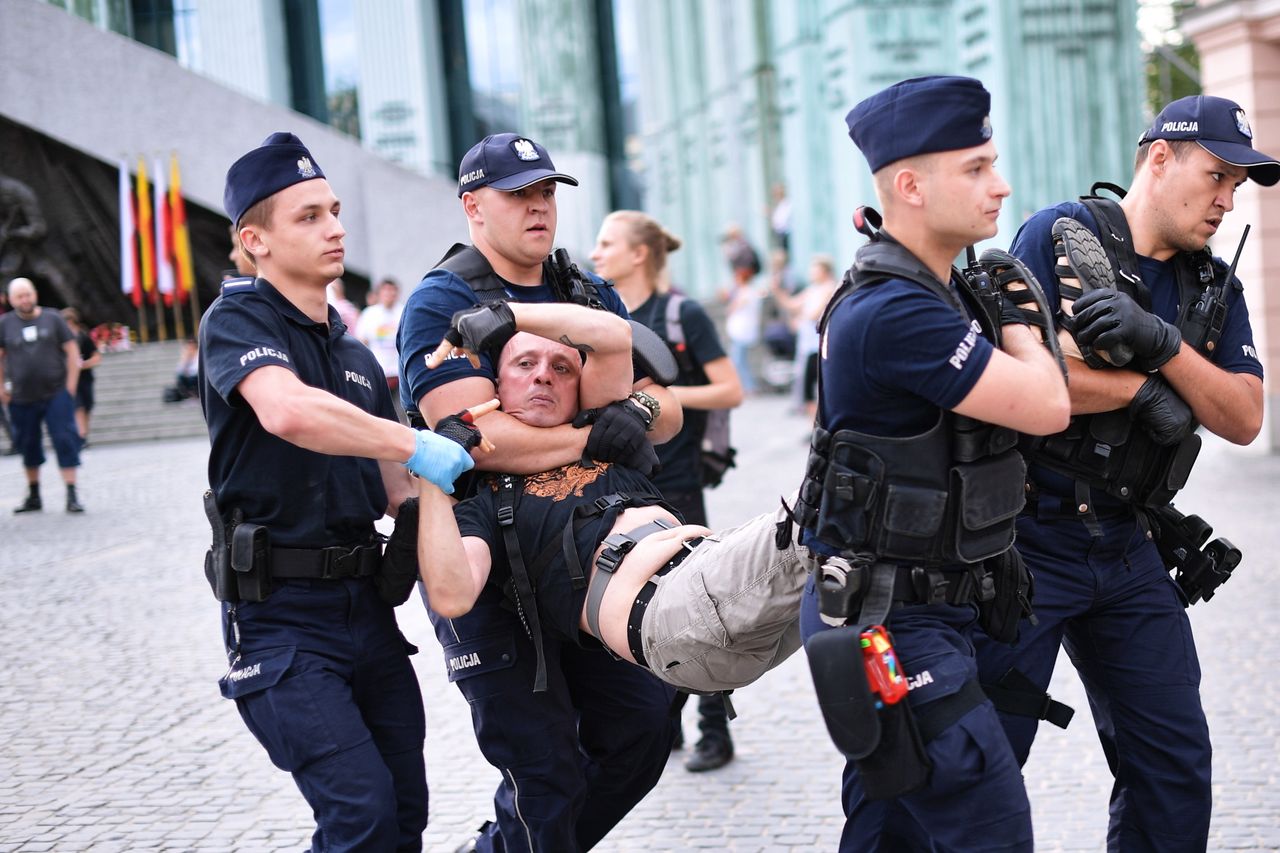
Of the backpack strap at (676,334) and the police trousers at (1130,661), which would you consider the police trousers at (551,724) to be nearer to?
the police trousers at (1130,661)

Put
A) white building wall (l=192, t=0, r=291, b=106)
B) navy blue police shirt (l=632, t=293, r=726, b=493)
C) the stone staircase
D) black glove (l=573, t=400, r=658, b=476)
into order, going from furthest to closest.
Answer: white building wall (l=192, t=0, r=291, b=106), the stone staircase, navy blue police shirt (l=632, t=293, r=726, b=493), black glove (l=573, t=400, r=658, b=476)

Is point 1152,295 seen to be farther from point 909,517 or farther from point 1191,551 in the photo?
point 909,517

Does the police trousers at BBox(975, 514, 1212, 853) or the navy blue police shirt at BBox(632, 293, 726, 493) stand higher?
the navy blue police shirt at BBox(632, 293, 726, 493)

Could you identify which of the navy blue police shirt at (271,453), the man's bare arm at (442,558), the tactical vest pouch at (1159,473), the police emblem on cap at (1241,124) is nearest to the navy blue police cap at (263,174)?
the navy blue police shirt at (271,453)

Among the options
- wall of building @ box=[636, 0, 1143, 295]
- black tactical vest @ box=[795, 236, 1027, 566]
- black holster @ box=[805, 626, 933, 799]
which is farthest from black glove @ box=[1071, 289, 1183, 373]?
wall of building @ box=[636, 0, 1143, 295]

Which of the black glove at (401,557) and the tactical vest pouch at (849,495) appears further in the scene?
the black glove at (401,557)

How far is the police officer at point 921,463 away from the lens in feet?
9.32

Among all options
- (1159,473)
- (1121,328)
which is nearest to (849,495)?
(1121,328)

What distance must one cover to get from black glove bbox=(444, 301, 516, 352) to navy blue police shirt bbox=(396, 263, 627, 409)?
0.30 metres

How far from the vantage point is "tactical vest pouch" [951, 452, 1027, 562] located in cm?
293

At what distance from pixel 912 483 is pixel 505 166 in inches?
58.8

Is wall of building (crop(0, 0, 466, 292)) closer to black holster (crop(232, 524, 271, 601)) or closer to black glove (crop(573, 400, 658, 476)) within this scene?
black glove (crop(573, 400, 658, 476))

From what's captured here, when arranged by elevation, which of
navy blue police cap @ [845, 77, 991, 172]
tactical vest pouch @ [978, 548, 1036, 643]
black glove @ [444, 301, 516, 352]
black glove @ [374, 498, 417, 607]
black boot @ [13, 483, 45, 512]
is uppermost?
navy blue police cap @ [845, 77, 991, 172]

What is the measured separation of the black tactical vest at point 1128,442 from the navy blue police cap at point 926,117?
905 mm
